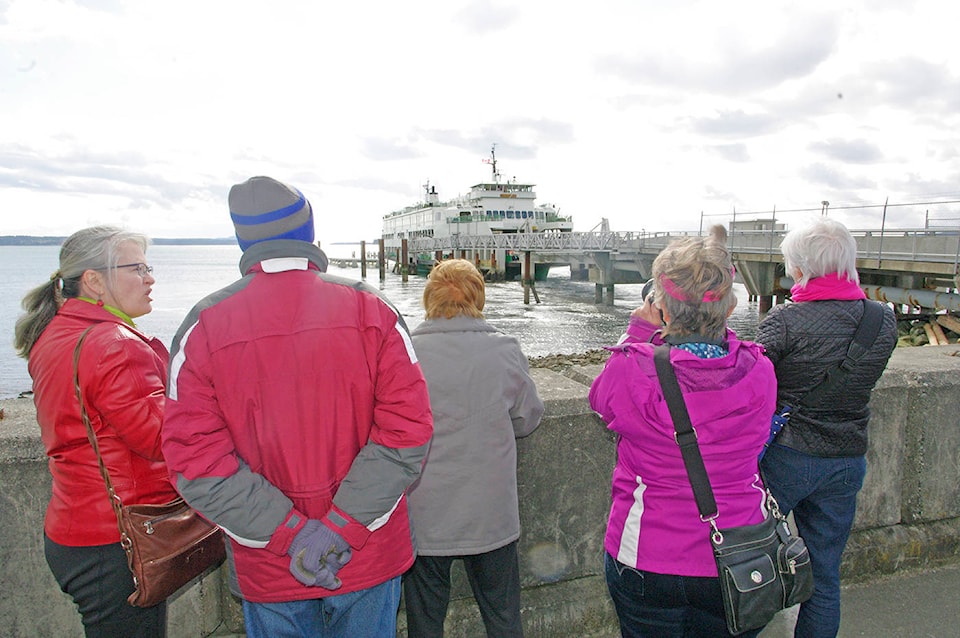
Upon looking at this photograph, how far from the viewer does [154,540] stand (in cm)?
161

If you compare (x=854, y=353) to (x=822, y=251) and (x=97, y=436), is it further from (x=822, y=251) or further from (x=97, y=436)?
(x=97, y=436)

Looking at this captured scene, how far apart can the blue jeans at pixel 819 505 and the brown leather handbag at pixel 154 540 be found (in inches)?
68.3

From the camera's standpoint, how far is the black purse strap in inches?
75.5

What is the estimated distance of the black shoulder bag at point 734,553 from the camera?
61.0 inches

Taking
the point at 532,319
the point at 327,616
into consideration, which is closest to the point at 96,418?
the point at 327,616

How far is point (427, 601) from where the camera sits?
6.68 ft

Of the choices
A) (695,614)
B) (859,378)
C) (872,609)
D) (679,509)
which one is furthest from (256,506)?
(872,609)

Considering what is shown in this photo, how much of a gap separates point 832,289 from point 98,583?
7.28ft

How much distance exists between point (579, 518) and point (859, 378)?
1080 mm

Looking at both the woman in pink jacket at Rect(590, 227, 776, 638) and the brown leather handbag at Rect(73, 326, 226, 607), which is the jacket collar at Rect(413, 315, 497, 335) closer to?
the woman in pink jacket at Rect(590, 227, 776, 638)

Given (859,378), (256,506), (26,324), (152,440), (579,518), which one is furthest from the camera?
(579,518)

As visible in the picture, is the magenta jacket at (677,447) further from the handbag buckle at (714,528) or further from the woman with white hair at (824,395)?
the woman with white hair at (824,395)

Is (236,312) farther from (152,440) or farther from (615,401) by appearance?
(615,401)

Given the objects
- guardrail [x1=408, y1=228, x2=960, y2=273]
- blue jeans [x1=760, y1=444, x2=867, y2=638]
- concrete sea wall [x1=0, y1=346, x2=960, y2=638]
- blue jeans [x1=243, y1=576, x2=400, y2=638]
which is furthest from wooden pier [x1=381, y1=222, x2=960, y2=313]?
blue jeans [x1=243, y1=576, x2=400, y2=638]
